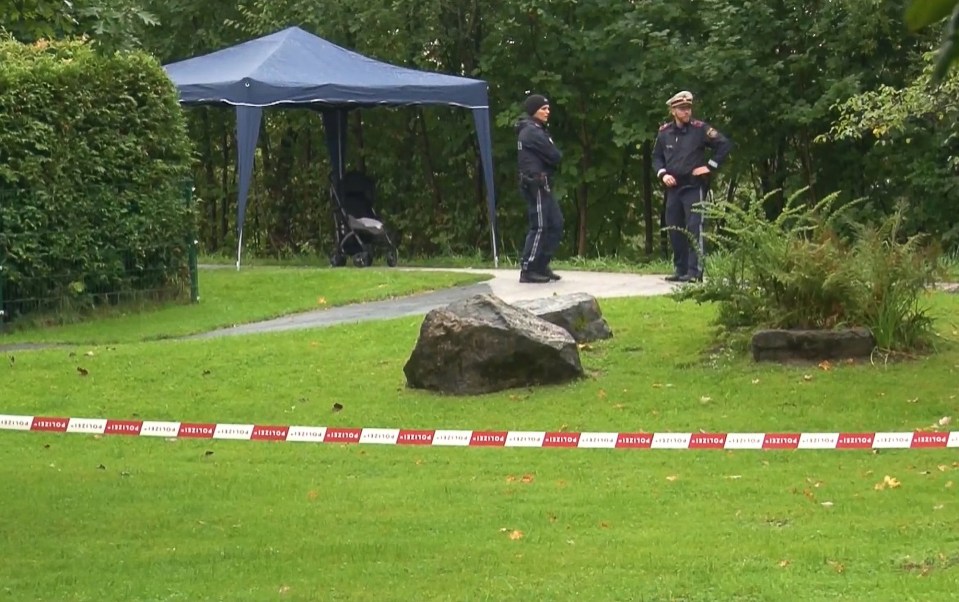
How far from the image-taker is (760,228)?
1055cm

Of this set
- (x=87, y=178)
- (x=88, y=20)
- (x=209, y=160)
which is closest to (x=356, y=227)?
(x=87, y=178)

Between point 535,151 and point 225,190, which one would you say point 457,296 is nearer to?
point 535,151

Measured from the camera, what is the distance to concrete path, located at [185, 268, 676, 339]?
45.9ft

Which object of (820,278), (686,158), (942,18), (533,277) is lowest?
(533,277)

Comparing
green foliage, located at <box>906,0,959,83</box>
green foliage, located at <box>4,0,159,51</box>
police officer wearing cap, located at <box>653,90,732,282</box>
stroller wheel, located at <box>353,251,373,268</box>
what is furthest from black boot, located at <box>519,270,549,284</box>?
green foliage, located at <box>906,0,959,83</box>

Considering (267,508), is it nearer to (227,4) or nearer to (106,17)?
(106,17)

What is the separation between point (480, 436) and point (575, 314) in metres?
2.96

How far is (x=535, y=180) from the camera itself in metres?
15.6

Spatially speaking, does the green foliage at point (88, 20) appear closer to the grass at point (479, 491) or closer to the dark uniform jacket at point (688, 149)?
the grass at point (479, 491)

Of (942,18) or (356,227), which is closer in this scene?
(942,18)

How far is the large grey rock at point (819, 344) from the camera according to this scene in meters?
10.2

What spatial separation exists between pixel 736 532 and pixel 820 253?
4.49 metres

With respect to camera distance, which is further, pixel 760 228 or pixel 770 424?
pixel 760 228

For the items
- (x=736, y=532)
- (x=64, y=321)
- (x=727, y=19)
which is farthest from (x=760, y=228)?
(x=727, y=19)
